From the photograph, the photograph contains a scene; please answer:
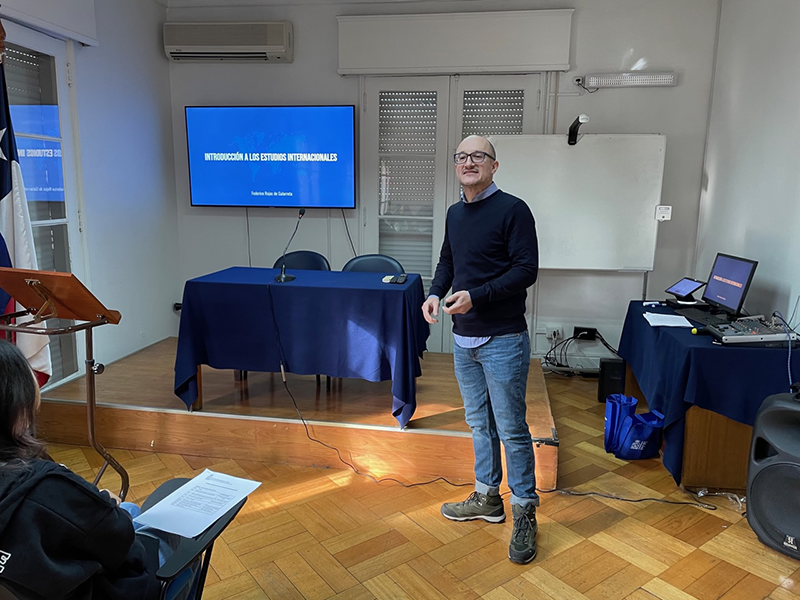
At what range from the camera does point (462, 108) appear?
442 cm

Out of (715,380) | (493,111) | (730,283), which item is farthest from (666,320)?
(493,111)

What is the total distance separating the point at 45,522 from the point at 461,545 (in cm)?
167

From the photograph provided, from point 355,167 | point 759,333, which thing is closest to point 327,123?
point 355,167

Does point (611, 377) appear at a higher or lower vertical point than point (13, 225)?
lower

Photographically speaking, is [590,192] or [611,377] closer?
[611,377]

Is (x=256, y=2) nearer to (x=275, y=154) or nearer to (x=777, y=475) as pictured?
(x=275, y=154)

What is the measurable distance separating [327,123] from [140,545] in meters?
3.84

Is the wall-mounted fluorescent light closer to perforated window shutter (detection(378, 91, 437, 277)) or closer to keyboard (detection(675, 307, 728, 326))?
perforated window shutter (detection(378, 91, 437, 277))

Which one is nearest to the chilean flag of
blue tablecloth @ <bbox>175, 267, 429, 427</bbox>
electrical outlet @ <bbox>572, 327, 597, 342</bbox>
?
blue tablecloth @ <bbox>175, 267, 429, 427</bbox>

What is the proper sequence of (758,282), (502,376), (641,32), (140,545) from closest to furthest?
1. (140,545)
2. (502,376)
3. (758,282)
4. (641,32)

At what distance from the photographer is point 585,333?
4.47m

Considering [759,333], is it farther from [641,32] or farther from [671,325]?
[641,32]

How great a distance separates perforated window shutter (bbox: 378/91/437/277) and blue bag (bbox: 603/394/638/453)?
2.11 meters

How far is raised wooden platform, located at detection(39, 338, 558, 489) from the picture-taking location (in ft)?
9.12
